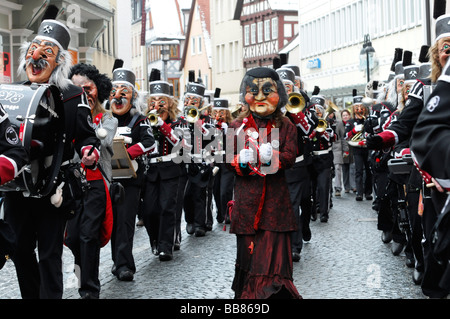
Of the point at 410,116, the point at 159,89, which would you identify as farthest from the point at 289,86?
the point at 410,116

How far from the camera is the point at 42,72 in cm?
745

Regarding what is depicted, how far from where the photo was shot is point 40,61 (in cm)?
747

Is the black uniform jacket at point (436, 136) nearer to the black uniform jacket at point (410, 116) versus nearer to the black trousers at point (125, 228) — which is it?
the black uniform jacket at point (410, 116)

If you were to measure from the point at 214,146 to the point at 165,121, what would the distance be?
11.9 ft

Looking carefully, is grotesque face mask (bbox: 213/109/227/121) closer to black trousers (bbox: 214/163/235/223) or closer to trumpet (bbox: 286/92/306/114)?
black trousers (bbox: 214/163/235/223)

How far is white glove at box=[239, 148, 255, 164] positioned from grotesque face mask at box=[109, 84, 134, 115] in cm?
317

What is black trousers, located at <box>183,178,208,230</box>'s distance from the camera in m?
14.8

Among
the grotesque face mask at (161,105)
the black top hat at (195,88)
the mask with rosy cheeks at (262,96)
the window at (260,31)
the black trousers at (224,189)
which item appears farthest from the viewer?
the window at (260,31)

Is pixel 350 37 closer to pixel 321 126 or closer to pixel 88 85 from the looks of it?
pixel 321 126

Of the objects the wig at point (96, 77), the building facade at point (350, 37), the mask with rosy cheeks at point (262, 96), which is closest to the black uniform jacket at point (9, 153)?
the mask with rosy cheeks at point (262, 96)

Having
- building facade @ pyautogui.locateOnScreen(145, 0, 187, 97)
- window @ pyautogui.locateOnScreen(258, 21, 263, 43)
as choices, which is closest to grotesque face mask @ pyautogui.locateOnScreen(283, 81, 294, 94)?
window @ pyautogui.locateOnScreen(258, 21, 263, 43)

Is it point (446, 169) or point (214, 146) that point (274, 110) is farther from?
point (214, 146)

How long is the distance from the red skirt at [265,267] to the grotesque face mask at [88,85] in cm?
226

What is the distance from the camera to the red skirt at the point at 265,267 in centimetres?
773
